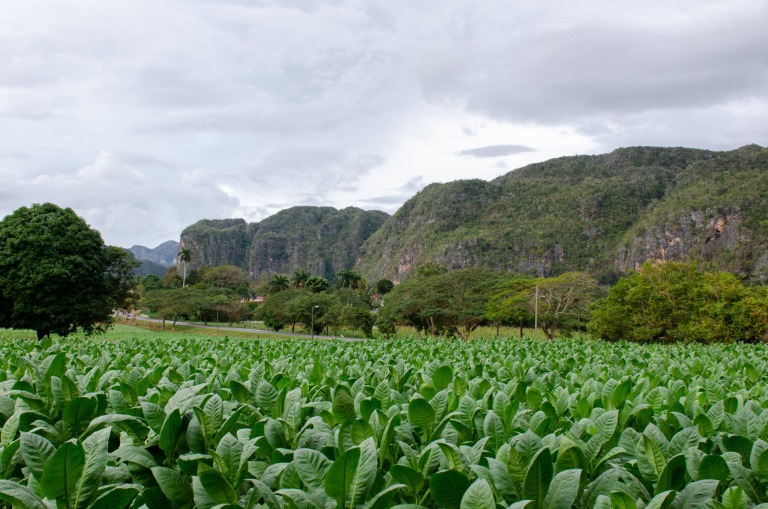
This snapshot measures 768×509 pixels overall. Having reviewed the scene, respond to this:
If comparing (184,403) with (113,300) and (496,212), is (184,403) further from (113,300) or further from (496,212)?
(496,212)

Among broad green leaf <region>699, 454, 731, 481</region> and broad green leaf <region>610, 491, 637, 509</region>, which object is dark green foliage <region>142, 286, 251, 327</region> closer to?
broad green leaf <region>699, 454, 731, 481</region>

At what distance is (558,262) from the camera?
375ft

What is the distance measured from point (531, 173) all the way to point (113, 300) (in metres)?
147

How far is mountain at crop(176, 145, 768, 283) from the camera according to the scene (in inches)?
3841

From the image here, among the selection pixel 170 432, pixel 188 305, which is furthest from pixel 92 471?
pixel 188 305

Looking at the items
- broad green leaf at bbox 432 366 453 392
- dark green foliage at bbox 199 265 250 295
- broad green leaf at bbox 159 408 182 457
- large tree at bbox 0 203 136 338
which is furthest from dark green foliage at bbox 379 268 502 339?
dark green foliage at bbox 199 265 250 295

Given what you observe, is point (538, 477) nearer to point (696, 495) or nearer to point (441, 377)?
point (696, 495)

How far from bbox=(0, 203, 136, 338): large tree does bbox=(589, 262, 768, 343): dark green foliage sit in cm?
2813

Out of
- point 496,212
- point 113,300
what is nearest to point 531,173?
point 496,212

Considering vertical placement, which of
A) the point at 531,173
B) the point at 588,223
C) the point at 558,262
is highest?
the point at 531,173

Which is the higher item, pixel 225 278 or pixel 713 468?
pixel 225 278

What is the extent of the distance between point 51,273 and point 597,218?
392ft

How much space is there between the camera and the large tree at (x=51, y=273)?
1039 inches

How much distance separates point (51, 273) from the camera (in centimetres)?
2614
